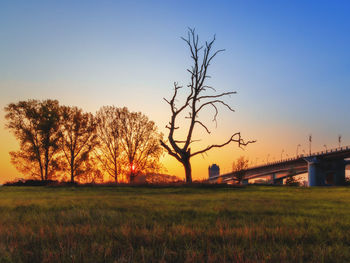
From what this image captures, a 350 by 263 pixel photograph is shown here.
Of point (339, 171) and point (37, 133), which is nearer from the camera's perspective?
point (37, 133)

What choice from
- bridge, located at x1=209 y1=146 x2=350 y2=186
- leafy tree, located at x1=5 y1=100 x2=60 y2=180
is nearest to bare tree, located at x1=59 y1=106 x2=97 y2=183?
leafy tree, located at x1=5 y1=100 x2=60 y2=180

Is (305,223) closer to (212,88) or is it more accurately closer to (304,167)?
(212,88)

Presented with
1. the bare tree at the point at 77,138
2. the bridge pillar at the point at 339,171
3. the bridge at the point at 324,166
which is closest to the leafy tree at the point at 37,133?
the bare tree at the point at 77,138

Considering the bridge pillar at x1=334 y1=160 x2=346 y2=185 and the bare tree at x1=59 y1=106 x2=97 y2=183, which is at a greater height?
the bare tree at x1=59 y1=106 x2=97 y2=183

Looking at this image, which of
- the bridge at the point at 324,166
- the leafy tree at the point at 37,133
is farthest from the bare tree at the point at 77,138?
the bridge at the point at 324,166

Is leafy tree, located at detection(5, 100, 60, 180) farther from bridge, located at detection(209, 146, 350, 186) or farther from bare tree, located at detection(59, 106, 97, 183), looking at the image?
bridge, located at detection(209, 146, 350, 186)

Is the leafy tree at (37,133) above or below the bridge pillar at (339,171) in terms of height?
above

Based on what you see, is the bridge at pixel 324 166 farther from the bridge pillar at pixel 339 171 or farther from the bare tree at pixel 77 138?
the bare tree at pixel 77 138

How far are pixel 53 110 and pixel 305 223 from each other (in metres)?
42.1

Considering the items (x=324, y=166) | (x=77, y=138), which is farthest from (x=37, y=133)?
(x=324, y=166)

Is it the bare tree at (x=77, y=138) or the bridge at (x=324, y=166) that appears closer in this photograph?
the bare tree at (x=77, y=138)

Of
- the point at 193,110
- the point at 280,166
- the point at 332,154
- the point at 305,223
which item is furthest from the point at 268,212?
the point at 280,166

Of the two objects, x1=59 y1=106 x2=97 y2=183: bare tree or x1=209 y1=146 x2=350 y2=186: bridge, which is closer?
x1=59 y1=106 x2=97 y2=183: bare tree

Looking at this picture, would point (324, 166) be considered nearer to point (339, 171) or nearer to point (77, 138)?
point (339, 171)
